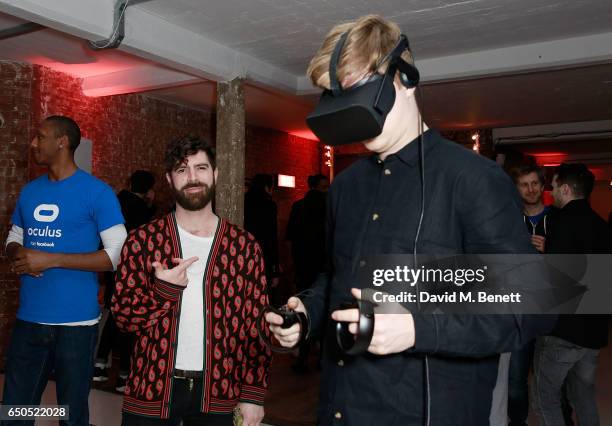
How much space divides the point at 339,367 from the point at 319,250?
4.43 metres

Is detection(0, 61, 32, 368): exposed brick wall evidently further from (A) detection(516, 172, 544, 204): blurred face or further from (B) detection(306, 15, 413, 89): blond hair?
(B) detection(306, 15, 413, 89): blond hair

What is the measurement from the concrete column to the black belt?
369 centimetres

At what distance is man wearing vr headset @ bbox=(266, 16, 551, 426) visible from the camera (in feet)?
3.25

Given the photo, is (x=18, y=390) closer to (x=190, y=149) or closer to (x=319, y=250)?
(x=190, y=149)

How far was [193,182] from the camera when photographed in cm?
207

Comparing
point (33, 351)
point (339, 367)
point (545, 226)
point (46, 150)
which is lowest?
point (33, 351)

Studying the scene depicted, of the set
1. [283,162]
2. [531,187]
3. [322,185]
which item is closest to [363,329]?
[531,187]

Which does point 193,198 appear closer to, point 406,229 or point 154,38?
point 406,229

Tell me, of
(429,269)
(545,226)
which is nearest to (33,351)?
(429,269)

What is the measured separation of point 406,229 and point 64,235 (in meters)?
1.98

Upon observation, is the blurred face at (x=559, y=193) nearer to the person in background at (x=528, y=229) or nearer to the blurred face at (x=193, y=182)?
the person in background at (x=528, y=229)

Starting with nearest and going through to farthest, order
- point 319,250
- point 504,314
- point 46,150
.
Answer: point 504,314, point 46,150, point 319,250

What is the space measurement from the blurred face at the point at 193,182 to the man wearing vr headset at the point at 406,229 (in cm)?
93

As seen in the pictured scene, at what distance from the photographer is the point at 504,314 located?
0.98 metres
